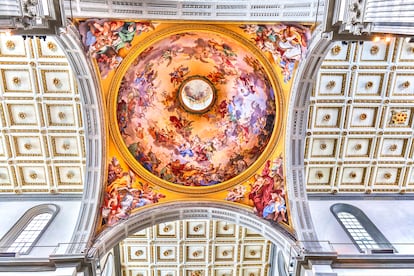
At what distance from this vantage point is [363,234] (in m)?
16.8

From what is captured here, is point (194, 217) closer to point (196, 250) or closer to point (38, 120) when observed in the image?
point (196, 250)

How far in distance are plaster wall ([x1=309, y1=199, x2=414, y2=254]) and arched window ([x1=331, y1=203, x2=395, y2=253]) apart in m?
0.26

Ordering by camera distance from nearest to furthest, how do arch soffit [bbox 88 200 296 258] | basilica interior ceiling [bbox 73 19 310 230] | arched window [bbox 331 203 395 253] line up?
basilica interior ceiling [bbox 73 19 310 230], arch soffit [bbox 88 200 296 258], arched window [bbox 331 203 395 253]

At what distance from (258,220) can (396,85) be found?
32.4 feet

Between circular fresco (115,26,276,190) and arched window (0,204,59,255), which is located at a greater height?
circular fresco (115,26,276,190)

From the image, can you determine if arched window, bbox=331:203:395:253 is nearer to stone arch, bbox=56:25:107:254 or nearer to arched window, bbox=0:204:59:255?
stone arch, bbox=56:25:107:254

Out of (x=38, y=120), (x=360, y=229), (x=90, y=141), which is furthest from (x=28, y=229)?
(x=360, y=229)

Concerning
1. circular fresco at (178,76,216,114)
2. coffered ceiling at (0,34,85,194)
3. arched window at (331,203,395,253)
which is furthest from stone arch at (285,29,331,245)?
coffered ceiling at (0,34,85,194)

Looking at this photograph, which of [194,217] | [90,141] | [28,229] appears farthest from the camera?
[194,217]

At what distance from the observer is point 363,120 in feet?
60.2

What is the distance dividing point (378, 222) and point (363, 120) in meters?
5.36

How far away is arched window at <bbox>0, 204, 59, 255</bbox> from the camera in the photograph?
15359 millimetres

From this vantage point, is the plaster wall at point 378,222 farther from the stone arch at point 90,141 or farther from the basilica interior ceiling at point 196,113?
the stone arch at point 90,141

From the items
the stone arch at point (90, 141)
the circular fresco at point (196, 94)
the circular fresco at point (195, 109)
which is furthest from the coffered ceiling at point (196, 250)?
the circular fresco at point (196, 94)
